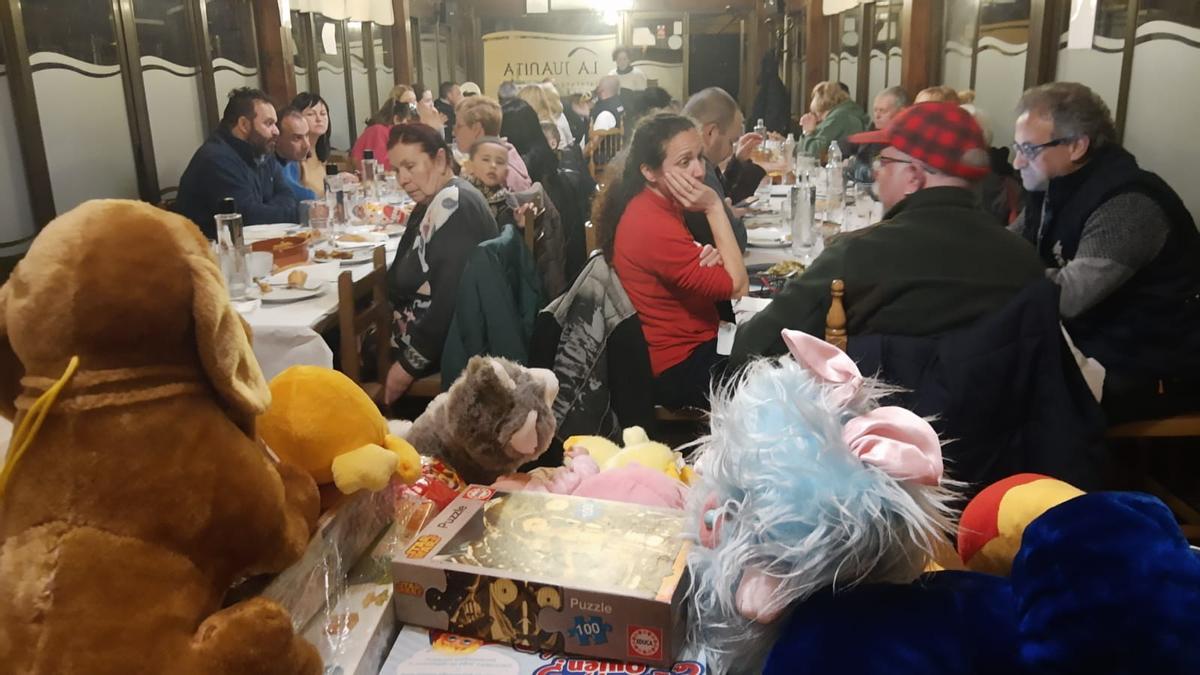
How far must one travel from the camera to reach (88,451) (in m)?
0.70

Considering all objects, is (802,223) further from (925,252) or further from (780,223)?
(925,252)

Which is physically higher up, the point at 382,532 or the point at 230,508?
the point at 230,508

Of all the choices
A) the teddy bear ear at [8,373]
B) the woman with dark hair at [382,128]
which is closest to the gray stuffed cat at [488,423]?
the teddy bear ear at [8,373]

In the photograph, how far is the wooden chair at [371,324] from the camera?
2426 mm

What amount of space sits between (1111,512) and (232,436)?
696 millimetres

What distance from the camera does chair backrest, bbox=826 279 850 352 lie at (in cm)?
174

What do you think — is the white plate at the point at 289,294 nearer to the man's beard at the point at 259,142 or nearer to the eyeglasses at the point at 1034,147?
the man's beard at the point at 259,142

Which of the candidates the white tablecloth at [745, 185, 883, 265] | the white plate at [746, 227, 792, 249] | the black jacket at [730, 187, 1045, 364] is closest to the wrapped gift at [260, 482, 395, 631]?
the black jacket at [730, 187, 1045, 364]

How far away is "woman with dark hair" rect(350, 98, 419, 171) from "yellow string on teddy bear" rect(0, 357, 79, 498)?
17.8 ft

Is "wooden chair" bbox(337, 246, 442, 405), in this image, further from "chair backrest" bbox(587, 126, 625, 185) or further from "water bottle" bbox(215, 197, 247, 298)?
"chair backrest" bbox(587, 126, 625, 185)

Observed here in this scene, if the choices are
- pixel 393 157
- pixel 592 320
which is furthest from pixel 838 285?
pixel 393 157

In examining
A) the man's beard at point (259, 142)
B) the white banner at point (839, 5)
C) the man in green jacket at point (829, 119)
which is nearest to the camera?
the man's beard at point (259, 142)

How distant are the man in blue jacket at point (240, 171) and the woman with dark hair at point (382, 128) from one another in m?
1.68

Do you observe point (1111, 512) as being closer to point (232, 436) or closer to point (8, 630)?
point (232, 436)
